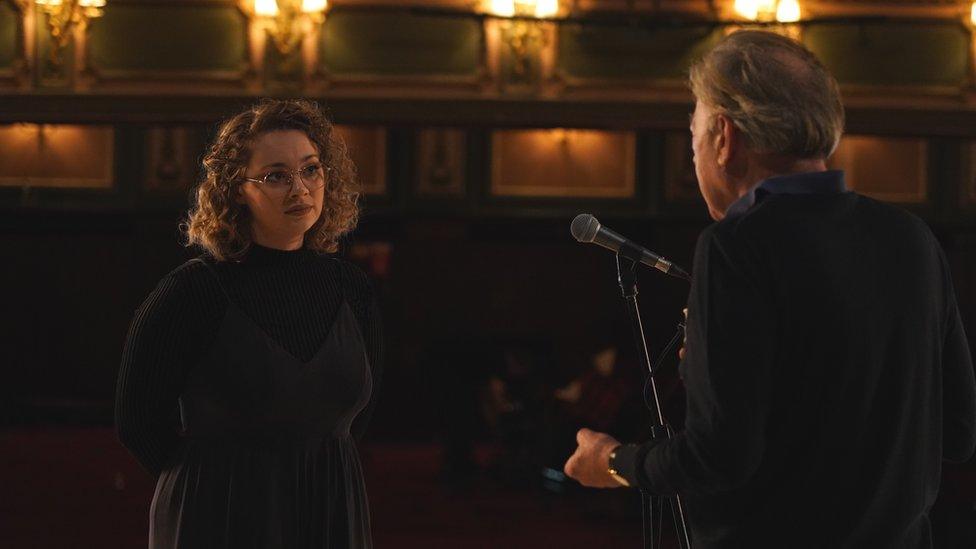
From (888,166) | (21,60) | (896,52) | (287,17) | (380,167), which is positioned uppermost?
(287,17)

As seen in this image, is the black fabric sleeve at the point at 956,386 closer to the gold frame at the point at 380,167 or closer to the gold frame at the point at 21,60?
the gold frame at the point at 21,60

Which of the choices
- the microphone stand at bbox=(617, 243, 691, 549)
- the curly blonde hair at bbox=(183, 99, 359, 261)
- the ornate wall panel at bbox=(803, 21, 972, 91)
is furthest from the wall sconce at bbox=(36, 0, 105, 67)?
the microphone stand at bbox=(617, 243, 691, 549)

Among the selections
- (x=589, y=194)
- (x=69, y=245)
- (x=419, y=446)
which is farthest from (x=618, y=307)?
(x=69, y=245)

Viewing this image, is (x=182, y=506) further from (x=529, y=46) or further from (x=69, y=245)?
(x=69, y=245)

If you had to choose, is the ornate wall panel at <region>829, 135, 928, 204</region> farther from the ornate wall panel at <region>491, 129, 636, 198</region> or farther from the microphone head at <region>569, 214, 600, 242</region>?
the microphone head at <region>569, 214, 600, 242</region>

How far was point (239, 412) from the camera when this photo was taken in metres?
2.13

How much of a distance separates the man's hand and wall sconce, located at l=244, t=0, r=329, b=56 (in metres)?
6.33

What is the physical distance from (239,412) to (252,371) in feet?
0.25

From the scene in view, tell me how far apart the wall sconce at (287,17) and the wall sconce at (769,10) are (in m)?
2.75

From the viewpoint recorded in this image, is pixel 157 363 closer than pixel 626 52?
Yes

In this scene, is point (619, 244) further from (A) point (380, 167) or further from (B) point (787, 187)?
(A) point (380, 167)


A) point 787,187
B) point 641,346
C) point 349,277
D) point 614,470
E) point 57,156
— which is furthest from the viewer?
point 57,156

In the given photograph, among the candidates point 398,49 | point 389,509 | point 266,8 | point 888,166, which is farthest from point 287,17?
point 888,166

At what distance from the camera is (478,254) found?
1045 centimetres
